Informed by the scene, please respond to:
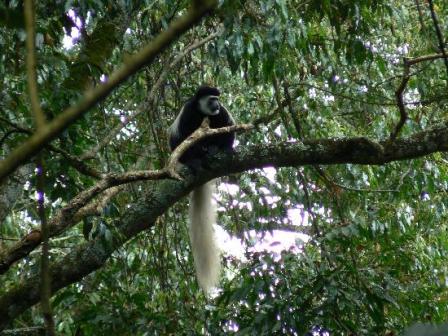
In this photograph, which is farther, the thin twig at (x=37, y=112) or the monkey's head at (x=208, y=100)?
the monkey's head at (x=208, y=100)

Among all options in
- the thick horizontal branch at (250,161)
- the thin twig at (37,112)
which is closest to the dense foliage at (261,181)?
the thick horizontal branch at (250,161)

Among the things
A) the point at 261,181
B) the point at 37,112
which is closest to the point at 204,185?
the point at 261,181

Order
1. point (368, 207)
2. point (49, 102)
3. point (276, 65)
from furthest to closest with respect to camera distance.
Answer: point (368, 207)
point (276, 65)
point (49, 102)

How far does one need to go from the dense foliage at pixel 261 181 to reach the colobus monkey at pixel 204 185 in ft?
0.40

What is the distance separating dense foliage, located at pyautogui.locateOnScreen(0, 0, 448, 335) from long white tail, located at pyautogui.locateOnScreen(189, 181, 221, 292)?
0.34 feet

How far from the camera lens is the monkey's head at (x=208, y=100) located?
3986 millimetres

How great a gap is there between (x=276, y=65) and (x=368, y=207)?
1283 millimetres

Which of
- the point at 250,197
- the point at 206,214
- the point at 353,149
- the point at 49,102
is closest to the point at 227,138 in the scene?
the point at 206,214

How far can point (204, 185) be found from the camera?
3.86 metres

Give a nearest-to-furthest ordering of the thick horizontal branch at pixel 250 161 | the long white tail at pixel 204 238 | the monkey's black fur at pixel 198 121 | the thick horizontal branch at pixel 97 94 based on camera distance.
A: the thick horizontal branch at pixel 97 94, the thick horizontal branch at pixel 250 161, the long white tail at pixel 204 238, the monkey's black fur at pixel 198 121

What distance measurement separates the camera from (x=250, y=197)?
4.52 meters

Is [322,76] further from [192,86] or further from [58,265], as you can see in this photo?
[58,265]

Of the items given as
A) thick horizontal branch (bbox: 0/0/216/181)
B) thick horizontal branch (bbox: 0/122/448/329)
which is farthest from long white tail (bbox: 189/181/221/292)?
thick horizontal branch (bbox: 0/0/216/181)

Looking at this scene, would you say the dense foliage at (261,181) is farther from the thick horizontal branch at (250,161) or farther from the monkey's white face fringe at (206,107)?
the monkey's white face fringe at (206,107)
